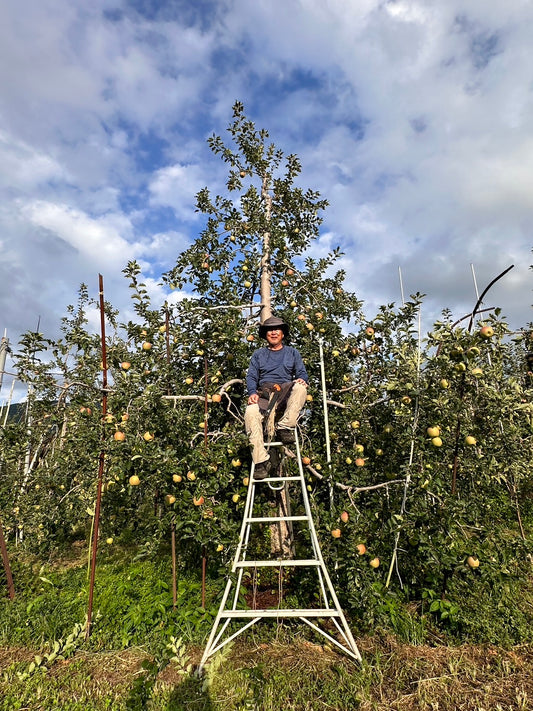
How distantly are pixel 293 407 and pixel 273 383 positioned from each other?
0.49 m

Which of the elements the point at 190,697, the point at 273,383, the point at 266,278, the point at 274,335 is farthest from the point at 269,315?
the point at 190,697

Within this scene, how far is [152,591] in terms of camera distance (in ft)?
13.0

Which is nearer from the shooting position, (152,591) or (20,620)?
(20,620)

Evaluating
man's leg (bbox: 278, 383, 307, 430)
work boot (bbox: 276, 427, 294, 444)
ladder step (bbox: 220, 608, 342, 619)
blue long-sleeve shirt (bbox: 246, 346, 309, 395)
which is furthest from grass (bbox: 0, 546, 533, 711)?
blue long-sleeve shirt (bbox: 246, 346, 309, 395)

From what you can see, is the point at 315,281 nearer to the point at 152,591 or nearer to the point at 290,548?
the point at 290,548

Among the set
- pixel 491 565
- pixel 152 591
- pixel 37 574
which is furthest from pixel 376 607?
pixel 37 574

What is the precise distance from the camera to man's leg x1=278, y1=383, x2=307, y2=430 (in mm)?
3688

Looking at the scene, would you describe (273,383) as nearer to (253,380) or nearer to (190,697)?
(253,380)

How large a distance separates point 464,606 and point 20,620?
4.38m

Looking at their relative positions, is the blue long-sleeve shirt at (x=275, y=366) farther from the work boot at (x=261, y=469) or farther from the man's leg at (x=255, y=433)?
the work boot at (x=261, y=469)

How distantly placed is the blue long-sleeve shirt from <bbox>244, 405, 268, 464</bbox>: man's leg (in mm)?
504

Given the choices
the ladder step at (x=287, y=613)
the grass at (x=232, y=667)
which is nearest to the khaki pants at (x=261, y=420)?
the ladder step at (x=287, y=613)

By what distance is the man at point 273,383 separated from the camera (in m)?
3.60

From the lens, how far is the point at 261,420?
3.73 meters
